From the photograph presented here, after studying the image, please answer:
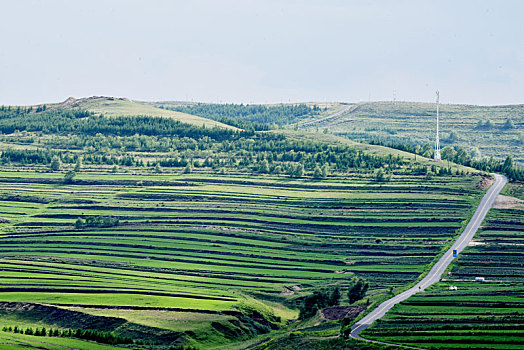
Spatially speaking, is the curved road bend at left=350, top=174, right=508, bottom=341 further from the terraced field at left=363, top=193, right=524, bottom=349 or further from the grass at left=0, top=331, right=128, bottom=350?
the grass at left=0, top=331, right=128, bottom=350

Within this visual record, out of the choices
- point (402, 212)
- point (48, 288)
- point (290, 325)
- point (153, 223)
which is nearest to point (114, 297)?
point (48, 288)

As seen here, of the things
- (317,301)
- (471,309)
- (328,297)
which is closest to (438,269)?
(328,297)

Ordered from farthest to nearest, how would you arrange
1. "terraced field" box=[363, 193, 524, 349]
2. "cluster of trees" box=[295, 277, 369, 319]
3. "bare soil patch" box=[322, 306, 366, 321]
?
"cluster of trees" box=[295, 277, 369, 319] < "bare soil patch" box=[322, 306, 366, 321] < "terraced field" box=[363, 193, 524, 349]

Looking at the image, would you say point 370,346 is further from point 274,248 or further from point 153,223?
point 153,223

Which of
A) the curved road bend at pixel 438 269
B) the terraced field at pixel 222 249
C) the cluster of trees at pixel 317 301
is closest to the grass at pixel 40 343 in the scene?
the terraced field at pixel 222 249

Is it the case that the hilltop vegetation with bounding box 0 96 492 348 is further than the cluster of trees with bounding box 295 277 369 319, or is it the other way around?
the cluster of trees with bounding box 295 277 369 319

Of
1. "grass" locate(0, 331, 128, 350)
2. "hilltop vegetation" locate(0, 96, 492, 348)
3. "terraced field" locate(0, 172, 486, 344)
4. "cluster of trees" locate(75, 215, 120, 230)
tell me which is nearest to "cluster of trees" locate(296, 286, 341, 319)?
"hilltop vegetation" locate(0, 96, 492, 348)

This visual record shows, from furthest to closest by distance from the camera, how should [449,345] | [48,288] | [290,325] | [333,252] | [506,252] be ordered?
[333,252] → [506,252] → [48,288] → [290,325] → [449,345]

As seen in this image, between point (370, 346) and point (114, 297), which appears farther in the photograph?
point (114, 297)
